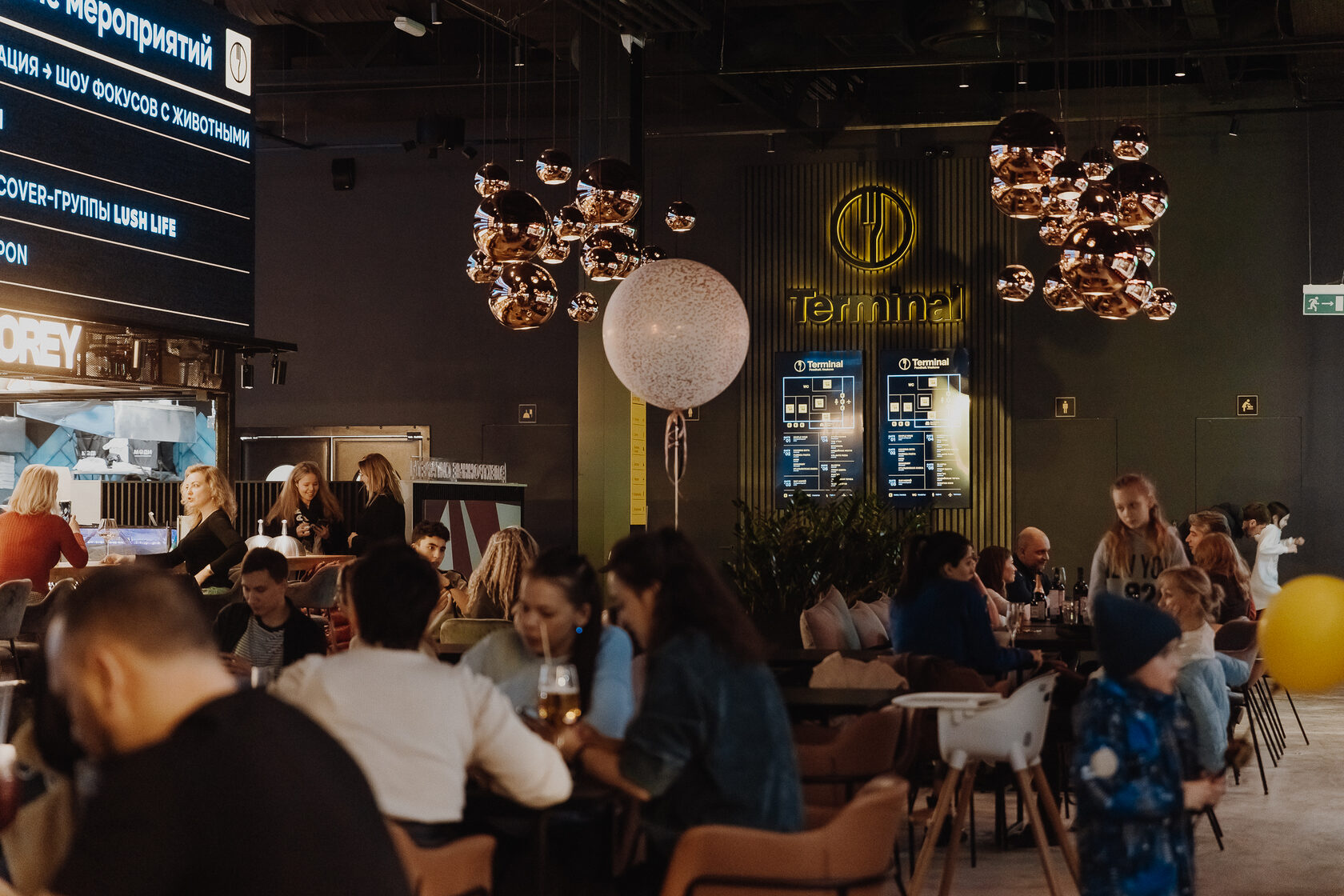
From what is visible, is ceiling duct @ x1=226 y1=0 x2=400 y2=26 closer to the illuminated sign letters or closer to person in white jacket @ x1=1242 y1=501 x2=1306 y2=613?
the illuminated sign letters

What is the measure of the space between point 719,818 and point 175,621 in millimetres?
1629

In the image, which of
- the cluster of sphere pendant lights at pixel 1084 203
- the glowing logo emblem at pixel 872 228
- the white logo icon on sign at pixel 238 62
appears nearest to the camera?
the cluster of sphere pendant lights at pixel 1084 203

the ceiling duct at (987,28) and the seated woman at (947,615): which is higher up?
the ceiling duct at (987,28)

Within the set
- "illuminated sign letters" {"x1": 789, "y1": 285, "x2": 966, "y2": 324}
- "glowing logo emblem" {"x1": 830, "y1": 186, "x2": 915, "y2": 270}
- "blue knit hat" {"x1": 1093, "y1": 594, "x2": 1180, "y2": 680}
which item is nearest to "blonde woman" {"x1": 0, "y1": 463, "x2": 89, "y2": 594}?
"blue knit hat" {"x1": 1093, "y1": 594, "x2": 1180, "y2": 680}

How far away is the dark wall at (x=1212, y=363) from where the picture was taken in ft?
42.5

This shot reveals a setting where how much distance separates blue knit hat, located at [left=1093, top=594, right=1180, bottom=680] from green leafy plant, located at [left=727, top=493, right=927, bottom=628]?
492 centimetres

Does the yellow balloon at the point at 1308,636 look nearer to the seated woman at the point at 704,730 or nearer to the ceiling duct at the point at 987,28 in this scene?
the seated woman at the point at 704,730

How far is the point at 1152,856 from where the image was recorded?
3.17 metres

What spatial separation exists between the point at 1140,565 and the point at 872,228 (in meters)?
7.26

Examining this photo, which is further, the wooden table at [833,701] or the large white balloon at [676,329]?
the large white balloon at [676,329]

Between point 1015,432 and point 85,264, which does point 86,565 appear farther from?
point 1015,432

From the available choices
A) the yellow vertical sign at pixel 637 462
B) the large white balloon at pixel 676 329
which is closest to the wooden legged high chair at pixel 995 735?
the large white balloon at pixel 676 329

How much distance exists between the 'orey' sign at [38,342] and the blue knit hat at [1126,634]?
6.28 meters

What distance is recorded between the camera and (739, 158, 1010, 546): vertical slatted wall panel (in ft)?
44.2
